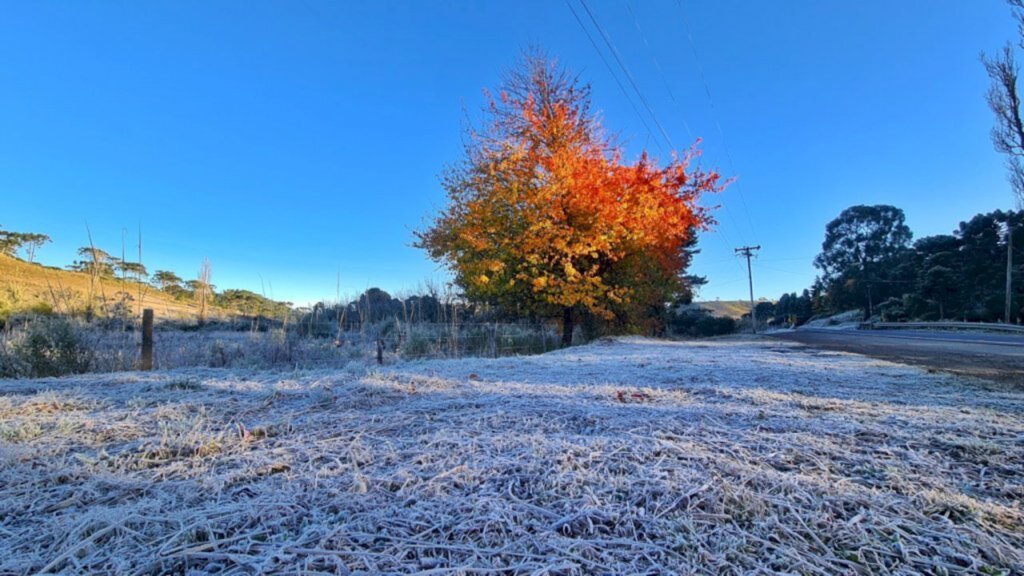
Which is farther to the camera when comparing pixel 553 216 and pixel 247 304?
pixel 247 304

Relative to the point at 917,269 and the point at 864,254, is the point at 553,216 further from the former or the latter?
the point at 864,254

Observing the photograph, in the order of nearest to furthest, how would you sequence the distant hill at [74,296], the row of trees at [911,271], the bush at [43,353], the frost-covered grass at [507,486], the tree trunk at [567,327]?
1. the frost-covered grass at [507,486]
2. the bush at [43,353]
3. the distant hill at [74,296]
4. the tree trunk at [567,327]
5. the row of trees at [911,271]

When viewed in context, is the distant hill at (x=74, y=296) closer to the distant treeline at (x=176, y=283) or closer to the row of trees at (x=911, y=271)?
the distant treeline at (x=176, y=283)

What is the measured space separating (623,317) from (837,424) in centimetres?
1031

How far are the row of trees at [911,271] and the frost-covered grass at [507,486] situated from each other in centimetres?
2891

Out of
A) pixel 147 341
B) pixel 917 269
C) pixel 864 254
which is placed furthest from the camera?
pixel 864 254

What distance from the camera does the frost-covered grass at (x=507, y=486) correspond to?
101 centimetres

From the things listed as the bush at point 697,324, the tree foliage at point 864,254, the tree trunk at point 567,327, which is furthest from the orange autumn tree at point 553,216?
the tree foliage at point 864,254

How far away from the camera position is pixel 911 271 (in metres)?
31.8

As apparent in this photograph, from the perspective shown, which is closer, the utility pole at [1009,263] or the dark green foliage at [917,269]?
the utility pole at [1009,263]

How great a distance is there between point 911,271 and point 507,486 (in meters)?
43.7

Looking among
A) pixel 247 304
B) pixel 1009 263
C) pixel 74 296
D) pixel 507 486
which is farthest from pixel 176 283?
pixel 1009 263

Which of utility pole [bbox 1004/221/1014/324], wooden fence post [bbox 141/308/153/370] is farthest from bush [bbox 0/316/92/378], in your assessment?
utility pole [bbox 1004/221/1014/324]

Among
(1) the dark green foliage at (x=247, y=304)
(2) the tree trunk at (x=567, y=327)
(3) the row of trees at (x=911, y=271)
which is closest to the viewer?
(2) the tree trunk at (x=567, y=327)
